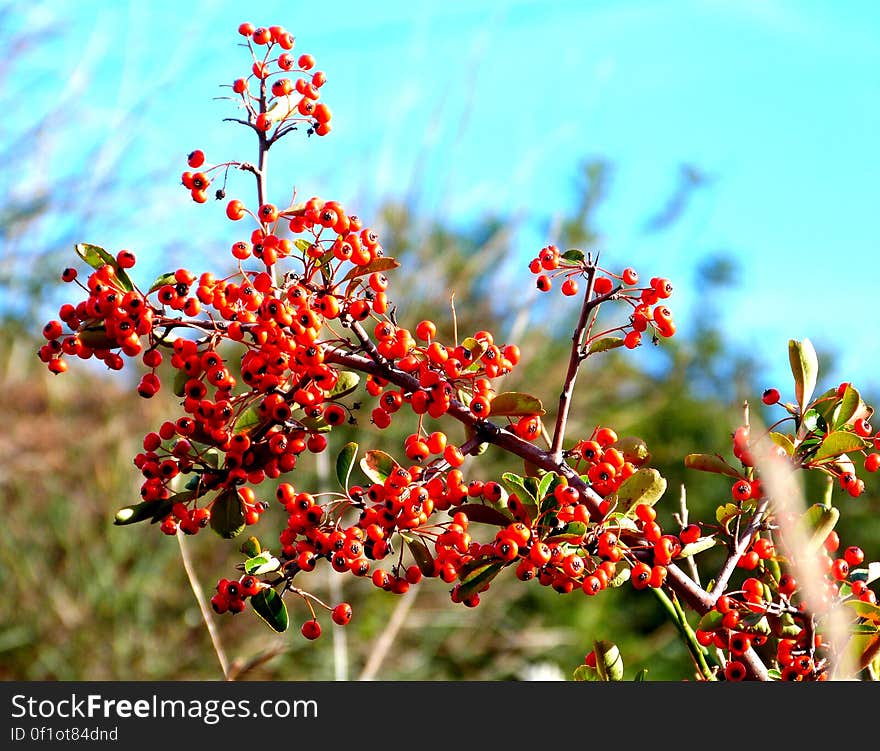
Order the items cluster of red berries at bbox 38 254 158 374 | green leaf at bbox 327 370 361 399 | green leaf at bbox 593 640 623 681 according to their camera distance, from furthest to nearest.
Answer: green leaf at bbox 593 640 623 681 < green leaf at bbox 327 370 361 399 < cluster of red berries at bbox 38 254 158 374

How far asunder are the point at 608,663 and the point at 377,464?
0.40 m

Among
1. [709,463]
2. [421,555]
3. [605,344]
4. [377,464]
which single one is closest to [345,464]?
[377,464]

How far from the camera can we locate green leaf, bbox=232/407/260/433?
3.44 feet

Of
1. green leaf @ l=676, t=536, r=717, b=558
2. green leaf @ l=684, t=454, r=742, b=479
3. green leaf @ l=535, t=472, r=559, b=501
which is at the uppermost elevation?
green leaf @ l=684, t=454, r=742, b=479

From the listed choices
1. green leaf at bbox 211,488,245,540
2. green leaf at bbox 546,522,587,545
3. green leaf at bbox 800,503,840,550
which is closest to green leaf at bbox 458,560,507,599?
green leaf at bbox 546,522,587,545

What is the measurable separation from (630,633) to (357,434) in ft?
7.22

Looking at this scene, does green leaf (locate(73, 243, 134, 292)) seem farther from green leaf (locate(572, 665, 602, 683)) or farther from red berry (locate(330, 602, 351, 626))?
green leaf (locate(572, 665, 602, 683))

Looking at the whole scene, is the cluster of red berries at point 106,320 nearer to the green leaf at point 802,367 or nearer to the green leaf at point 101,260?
the green leaf at point 101,260

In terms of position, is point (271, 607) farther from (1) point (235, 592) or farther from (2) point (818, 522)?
(2) point (818, 522)

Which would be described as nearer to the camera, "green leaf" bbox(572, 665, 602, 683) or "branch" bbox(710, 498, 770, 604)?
"branch" bbox(710, 498, 770, 604)

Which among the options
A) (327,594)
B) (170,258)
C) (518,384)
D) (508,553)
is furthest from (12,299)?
(508,553)

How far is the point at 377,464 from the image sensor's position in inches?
43.2

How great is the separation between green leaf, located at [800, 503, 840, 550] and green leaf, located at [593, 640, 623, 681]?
28 centimetres

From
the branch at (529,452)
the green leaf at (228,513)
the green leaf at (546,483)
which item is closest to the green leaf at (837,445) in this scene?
the branch at (529,452)
